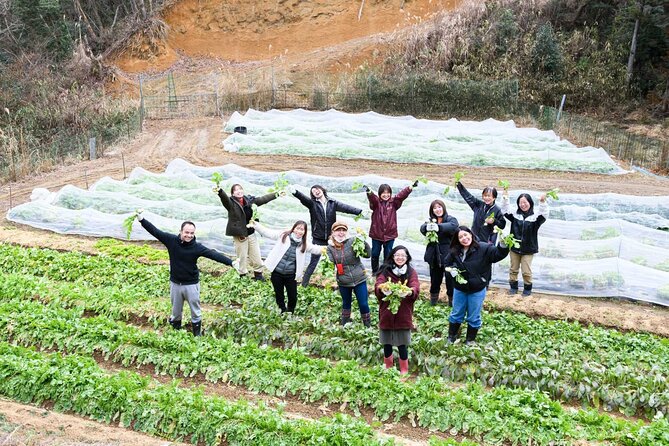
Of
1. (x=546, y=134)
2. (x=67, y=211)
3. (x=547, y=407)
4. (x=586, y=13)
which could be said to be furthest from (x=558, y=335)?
(x=586, y=13)

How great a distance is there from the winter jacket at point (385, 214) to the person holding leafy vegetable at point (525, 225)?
60.1 inches

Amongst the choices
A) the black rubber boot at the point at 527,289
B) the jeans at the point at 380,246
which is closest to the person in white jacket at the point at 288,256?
the jeans at the point at 380,246

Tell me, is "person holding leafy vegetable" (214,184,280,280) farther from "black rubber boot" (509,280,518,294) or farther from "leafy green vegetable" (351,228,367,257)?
"black rubber boot" (509,280,518,294)

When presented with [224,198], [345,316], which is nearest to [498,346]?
[345,316]

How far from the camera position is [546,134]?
20.4 meters

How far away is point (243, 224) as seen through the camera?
9.32 m

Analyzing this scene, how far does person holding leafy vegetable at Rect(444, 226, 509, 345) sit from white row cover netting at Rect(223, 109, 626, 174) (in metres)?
11.3

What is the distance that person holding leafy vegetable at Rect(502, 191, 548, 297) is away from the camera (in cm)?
868

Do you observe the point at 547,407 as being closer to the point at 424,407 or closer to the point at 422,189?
the point at 424,407

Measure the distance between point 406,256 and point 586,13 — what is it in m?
29.4

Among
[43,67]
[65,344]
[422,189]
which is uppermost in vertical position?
[43,67]

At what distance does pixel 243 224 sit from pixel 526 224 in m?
4.10

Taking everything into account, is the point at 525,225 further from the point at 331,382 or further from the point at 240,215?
the point at 240,215

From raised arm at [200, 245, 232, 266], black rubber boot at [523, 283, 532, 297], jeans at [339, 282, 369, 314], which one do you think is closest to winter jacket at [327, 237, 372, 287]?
jeans at [339, 282, 369, 314]
